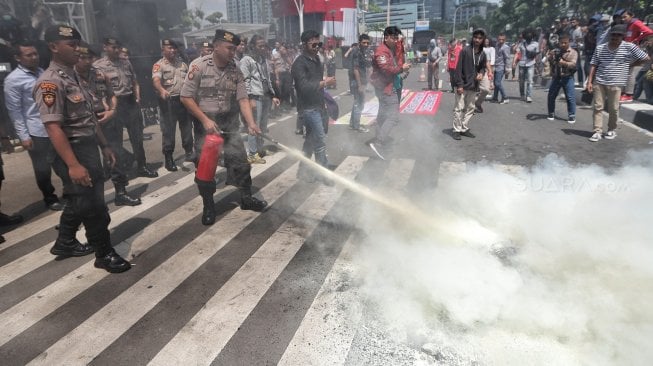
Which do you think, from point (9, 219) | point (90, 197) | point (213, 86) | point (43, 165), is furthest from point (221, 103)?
point (9, 219)

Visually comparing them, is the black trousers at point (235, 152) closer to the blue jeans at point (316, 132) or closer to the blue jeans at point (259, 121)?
the blue jeans at point (316, 132)

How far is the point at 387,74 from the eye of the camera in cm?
643

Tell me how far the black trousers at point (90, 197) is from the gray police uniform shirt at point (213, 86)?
1.22m

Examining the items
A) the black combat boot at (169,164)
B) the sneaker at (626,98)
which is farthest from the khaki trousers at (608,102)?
the black combat boot at (169,164)

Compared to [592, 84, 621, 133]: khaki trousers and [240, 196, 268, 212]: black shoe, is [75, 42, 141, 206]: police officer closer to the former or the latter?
[240, 196, 268, 212]: black shoe

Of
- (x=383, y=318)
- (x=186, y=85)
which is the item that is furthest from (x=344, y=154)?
(x=383, y=318)

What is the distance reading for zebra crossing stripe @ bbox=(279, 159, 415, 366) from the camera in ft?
7.44

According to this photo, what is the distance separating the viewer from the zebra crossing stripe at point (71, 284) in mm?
2682

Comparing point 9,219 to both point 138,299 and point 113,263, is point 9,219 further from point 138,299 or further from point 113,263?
point 138,299

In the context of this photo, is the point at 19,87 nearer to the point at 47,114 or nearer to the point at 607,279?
the point at 47,114

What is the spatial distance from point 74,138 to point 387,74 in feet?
15.4

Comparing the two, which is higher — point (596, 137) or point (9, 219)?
point (596, 137)

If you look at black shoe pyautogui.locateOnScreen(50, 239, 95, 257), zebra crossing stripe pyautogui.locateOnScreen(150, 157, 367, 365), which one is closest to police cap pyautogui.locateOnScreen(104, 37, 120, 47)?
black shoe pyautogui.locateOnScreen(50, 239, 95, 257)

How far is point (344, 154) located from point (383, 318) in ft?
13.9
